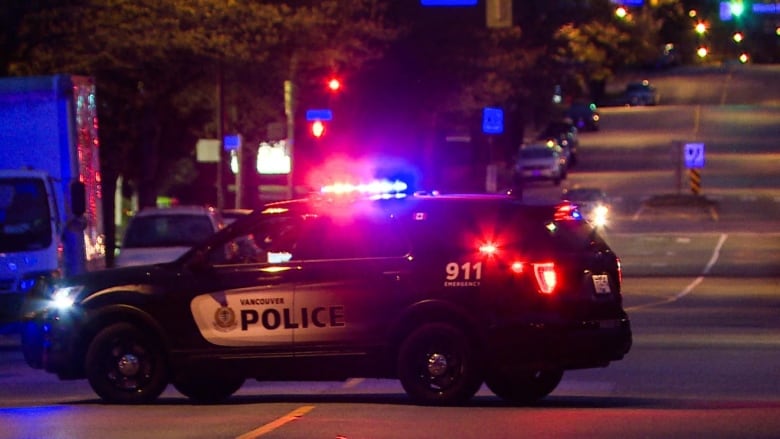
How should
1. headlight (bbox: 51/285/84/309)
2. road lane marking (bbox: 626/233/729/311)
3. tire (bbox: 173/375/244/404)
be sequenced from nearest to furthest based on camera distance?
headlight (bbox: 51/285/84/309) < tire (bbox: 173/375/244/404) < road lane marking (bbox: 626/233/729/311)

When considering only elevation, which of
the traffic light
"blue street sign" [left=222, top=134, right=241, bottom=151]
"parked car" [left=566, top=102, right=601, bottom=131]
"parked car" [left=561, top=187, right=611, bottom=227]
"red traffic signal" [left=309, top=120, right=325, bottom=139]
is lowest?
"parked car" [left=561, top=187, right=611, bottom=227]

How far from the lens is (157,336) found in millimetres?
13367

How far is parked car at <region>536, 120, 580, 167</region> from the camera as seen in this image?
69.6 meters

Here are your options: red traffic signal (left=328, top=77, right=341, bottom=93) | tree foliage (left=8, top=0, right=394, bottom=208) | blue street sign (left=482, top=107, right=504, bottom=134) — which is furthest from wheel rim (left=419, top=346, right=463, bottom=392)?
blue street sign (left=482, top=107, right=504, bottom=134)

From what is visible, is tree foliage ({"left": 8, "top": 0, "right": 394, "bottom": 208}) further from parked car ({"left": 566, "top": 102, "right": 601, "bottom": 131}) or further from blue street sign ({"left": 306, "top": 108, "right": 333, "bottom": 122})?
parked car ({"left": 566, "top": 102, "right": 601, "bottom": 131})

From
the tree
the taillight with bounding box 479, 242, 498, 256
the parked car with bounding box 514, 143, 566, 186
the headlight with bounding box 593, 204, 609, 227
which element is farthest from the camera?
the parked car with bounding box 514, 143, 566, 186

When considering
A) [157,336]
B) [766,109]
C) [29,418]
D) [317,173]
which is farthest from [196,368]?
[766,109]

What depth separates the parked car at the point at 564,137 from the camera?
6962 cm

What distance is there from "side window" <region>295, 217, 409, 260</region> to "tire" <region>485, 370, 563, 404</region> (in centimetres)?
153

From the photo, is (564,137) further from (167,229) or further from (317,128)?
(167,229)

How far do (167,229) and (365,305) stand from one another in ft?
37.4

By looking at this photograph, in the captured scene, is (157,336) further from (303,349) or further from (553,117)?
(553,117)

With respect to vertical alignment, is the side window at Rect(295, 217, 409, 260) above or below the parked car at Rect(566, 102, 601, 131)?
below

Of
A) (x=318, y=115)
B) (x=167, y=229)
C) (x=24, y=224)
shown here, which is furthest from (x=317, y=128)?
(x=24, y=224)
